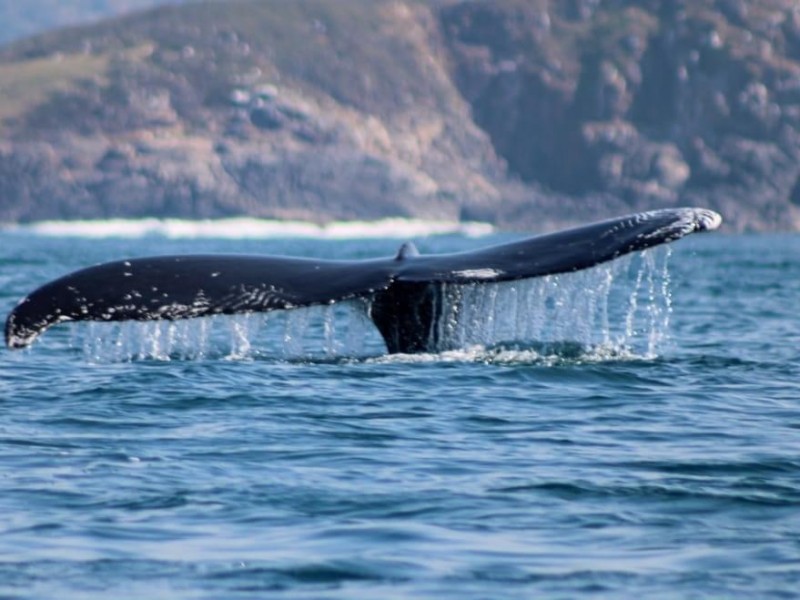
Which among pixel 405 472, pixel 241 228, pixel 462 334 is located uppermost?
pixel 241 228

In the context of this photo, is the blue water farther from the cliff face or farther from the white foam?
the cliff face

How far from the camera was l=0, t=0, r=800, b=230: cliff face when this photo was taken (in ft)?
465

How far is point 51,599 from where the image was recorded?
244 inches

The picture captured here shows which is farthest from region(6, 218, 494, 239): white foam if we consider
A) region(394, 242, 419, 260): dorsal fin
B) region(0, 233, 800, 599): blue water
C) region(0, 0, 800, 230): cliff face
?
region(394, 242, 419, 260): dorsal fin

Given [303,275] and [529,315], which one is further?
[529,315]

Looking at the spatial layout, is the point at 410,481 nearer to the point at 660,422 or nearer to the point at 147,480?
the point at 147,480

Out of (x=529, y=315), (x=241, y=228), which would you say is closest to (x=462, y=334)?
(x=529, y=315)

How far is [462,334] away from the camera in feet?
38.4

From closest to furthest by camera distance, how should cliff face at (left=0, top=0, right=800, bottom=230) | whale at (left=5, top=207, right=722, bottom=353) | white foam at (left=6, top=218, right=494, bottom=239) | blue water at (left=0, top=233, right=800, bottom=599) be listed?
blue water at (left=0, top=233, right=800, bottom=599)
whale at (left=5, top=207, right=722, bottom=353)
white foam at (left=6, top=218, right=494, bottom=239)
cliff face at (left=0, top=0, right=800, bottom=230)

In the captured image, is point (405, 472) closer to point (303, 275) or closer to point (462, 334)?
point (303, 275)

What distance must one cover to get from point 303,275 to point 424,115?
483 feet

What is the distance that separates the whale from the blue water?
1.88 feet

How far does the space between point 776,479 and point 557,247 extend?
2.26 m

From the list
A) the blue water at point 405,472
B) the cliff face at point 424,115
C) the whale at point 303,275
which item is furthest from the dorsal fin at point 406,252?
the cliff face at point 424,115
